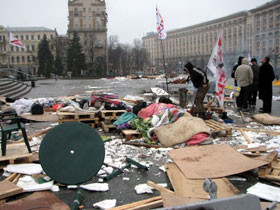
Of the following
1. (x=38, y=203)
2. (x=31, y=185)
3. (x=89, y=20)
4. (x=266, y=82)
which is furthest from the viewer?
(x=89, y=20)

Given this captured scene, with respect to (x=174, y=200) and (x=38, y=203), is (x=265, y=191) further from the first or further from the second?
(x=38, y=203)

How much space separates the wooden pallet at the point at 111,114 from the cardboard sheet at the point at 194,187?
13.5 feet

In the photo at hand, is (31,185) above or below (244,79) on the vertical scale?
below

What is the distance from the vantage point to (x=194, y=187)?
393 cm

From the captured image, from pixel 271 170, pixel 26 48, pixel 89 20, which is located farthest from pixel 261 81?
pixel 26 48

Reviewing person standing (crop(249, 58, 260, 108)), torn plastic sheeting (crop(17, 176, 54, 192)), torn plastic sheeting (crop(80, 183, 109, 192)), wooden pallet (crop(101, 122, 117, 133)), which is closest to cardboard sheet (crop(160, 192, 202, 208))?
torn plastic sheeting (crop(80, 183, 109, 192))

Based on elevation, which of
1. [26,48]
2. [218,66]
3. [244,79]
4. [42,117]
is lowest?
[42,117]

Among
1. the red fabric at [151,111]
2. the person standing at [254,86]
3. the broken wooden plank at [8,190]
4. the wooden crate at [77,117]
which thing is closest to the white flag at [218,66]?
the red fabric at [151,111]

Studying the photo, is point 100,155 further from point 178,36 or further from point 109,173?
point 178,36

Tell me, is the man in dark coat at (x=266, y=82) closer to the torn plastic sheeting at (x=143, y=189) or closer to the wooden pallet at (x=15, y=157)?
the torn plastic sheeting at (x=143, y=189)

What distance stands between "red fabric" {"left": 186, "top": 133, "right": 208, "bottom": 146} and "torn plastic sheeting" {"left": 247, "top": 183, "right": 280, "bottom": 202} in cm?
205

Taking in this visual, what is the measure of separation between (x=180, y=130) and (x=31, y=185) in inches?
134

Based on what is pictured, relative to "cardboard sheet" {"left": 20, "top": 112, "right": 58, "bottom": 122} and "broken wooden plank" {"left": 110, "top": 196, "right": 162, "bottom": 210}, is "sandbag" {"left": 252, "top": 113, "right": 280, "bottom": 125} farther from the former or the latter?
"cardboard sheet" {"left": 20, "top": 112, "right": 58, "bottom": 122}

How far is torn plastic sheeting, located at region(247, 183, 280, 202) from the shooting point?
3648mm
